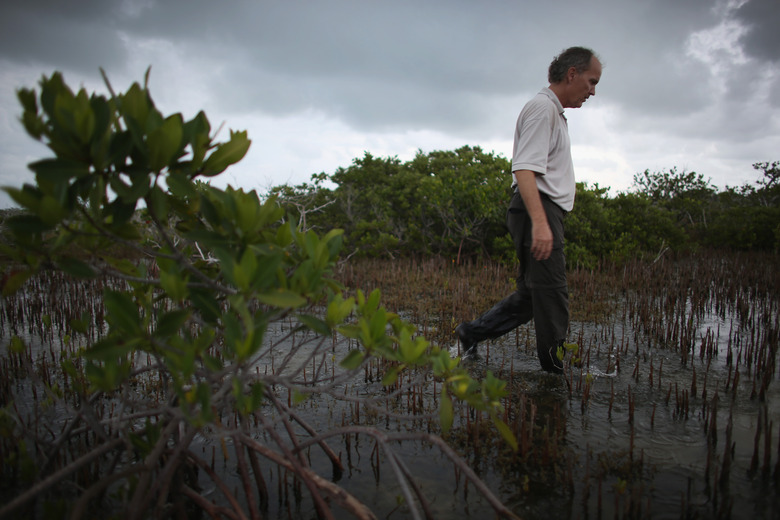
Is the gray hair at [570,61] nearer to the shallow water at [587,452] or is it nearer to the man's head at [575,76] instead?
the man's head at [575,76]

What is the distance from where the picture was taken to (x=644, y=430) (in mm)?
2355

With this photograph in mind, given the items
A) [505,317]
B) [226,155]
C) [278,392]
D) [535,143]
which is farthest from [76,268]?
[505,317]

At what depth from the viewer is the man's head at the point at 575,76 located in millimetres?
2834

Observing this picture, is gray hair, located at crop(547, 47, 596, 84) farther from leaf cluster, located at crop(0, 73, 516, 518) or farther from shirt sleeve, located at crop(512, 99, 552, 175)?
leaf cluster, located at crop(0, 73, 516, 518)

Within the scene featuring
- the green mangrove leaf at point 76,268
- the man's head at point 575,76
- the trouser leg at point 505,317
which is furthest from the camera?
the trouser leg at point 505,317

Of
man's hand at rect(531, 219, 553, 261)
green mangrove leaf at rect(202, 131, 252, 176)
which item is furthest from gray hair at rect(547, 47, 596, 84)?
green mangrove leaf at rect(202, 131, 252, 176)

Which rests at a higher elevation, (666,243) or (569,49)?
(569,49)

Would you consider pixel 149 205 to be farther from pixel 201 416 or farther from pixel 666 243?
pixel 666 243

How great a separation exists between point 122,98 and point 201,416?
0.86 metres

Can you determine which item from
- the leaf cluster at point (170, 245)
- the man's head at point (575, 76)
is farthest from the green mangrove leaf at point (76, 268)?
the man's head at point (575, 76)

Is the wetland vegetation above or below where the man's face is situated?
below

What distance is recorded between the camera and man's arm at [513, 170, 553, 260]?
2.55 meters

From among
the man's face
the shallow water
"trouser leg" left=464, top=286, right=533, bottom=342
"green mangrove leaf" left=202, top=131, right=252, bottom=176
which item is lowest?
the shallow water

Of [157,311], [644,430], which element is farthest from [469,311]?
[157,311]
